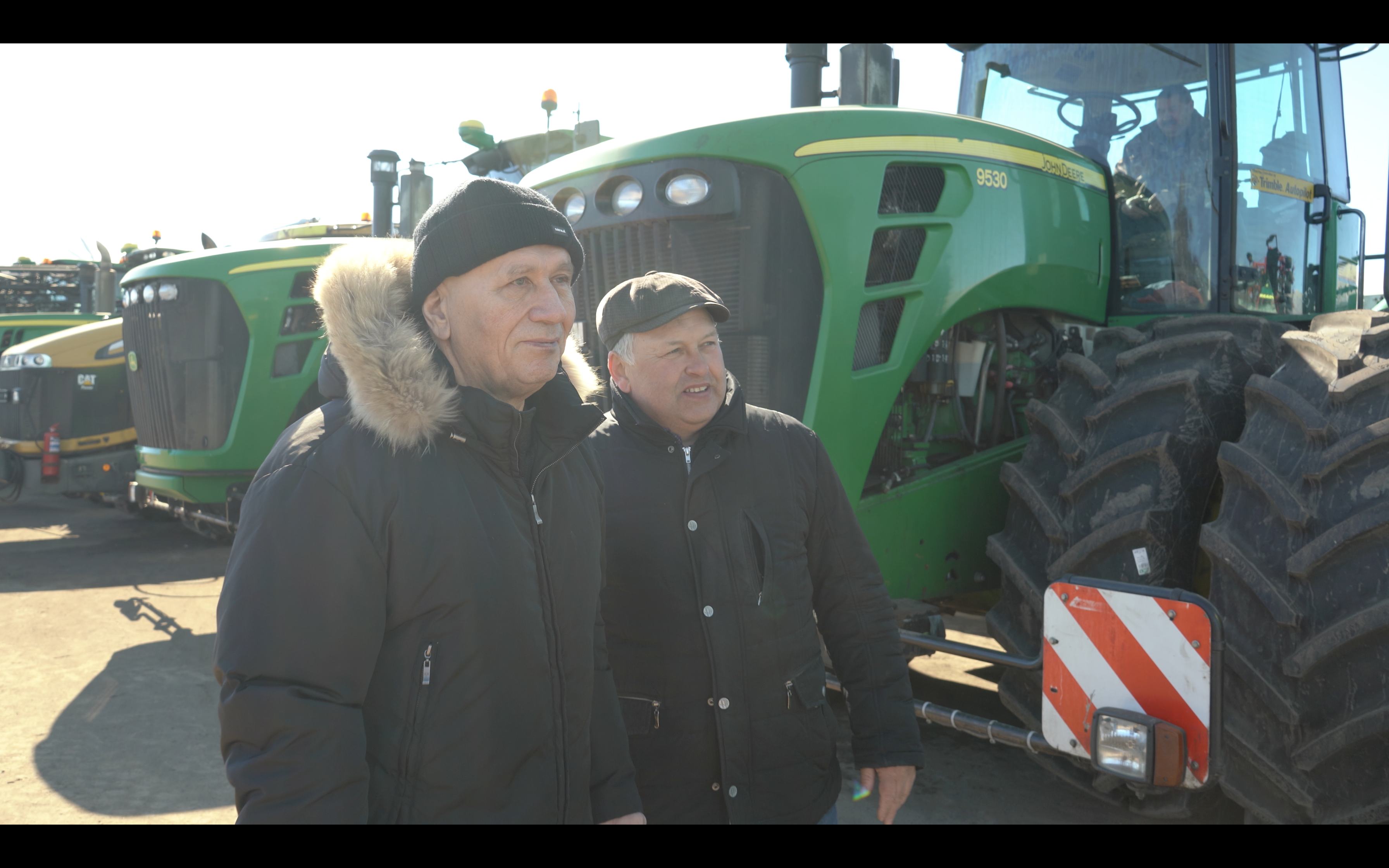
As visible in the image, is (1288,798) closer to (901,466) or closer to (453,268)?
(901,466)

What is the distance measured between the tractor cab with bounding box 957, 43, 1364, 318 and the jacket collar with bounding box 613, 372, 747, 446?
8.69 ft

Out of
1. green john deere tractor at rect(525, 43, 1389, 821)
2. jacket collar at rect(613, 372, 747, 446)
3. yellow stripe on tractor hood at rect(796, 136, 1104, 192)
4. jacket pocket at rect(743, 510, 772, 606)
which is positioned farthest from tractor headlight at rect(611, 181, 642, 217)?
jacket pocket at rect(743, 510, 772, 606)

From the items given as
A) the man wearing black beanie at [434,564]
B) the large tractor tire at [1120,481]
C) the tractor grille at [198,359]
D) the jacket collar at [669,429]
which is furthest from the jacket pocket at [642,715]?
the tractor grille at [198,359]

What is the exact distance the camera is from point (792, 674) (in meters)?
2.06

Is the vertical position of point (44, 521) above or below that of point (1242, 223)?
below

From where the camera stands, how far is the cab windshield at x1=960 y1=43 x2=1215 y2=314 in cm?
402

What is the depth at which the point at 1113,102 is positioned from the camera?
412 cm

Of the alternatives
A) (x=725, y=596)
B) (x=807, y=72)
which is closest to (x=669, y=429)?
(x=725, y=596)

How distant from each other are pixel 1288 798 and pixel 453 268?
96.0 inches

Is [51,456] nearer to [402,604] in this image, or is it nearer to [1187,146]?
[402,604]

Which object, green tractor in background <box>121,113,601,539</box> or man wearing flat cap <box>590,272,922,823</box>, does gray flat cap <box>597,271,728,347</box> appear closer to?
man wearing flat cap <box>590,272,922,823</box>

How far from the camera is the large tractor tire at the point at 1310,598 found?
2.39 m

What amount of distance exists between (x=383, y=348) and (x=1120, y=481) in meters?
2.25
